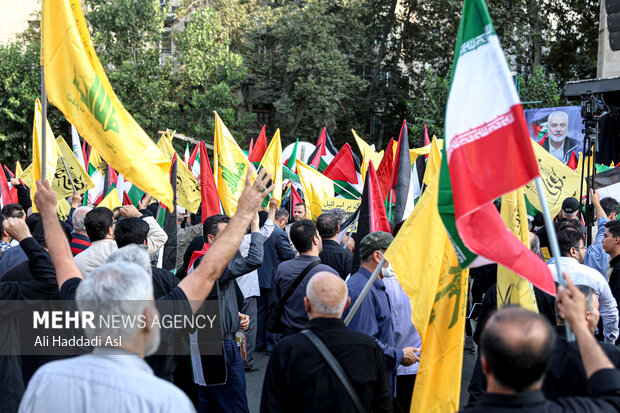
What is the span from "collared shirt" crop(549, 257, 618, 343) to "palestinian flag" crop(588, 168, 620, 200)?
3.71 m

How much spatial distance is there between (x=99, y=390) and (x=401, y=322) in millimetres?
3146

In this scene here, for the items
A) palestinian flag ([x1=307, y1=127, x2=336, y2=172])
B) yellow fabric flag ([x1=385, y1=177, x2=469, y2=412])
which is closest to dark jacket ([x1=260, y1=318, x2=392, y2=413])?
yellow fabric flag ([x1=385, y1=177, x2=469, y2=412])

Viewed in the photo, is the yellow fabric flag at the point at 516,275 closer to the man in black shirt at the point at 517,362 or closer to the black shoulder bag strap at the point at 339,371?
the black shoulder bag strap at the point at 339,371

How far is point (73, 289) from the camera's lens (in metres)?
3.44

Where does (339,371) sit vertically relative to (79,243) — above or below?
below

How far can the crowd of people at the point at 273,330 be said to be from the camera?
228cm

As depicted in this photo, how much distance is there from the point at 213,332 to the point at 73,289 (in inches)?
70.8

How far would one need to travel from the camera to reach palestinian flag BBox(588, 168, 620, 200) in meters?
8.57

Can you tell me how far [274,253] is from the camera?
8445 mm

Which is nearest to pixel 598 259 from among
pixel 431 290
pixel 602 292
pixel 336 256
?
pixel 602 292

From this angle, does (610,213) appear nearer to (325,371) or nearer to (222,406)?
(222,406)

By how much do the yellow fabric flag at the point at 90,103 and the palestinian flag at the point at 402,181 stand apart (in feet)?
14.8

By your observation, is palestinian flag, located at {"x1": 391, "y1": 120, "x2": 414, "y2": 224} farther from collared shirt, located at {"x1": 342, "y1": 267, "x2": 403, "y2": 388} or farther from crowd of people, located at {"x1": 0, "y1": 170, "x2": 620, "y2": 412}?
collared shirt, located at {"x1": 342, "y1": 267, "x2": 403, "y2": 388}

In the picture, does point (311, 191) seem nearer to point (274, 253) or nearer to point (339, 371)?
point (274, 253)
